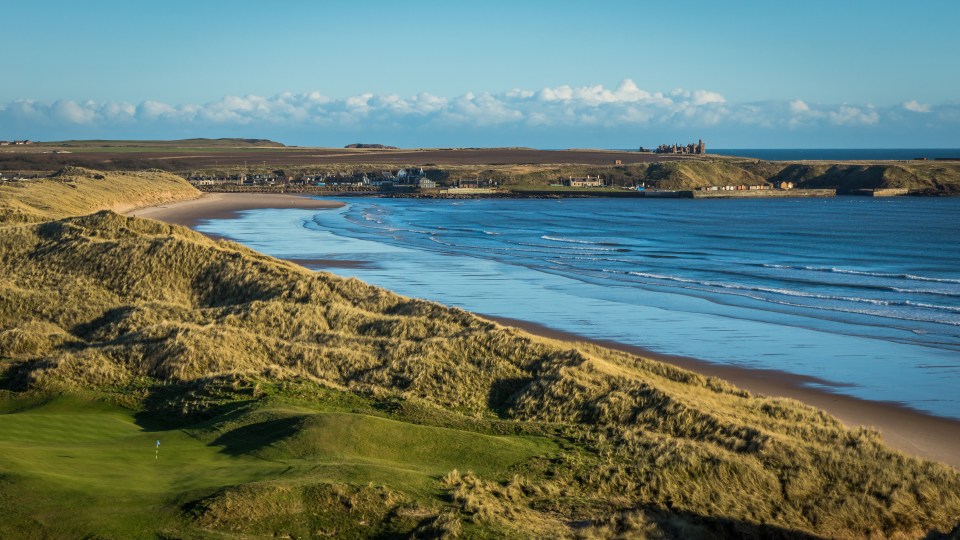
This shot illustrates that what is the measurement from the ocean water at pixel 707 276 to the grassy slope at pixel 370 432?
7.77m

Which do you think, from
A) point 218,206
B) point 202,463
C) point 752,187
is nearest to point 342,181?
point 752,187

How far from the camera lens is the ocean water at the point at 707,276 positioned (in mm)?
30016

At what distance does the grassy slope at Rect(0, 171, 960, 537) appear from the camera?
12.8 meters

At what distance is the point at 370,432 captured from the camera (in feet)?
52.5

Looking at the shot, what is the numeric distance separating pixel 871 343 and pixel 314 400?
19496 mm

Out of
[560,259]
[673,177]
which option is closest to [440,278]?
[560,259]

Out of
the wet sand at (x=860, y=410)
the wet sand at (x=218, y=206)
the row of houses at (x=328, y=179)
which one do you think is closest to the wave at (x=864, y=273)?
the wet sand at (x=860, y=410)

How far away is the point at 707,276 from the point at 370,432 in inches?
1453

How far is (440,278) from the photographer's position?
47156mm

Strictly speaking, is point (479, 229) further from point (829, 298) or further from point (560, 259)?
point (829, 298)

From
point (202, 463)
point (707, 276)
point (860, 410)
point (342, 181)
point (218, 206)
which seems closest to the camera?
point (202, 463)

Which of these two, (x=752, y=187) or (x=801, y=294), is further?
(x=752, y=187)

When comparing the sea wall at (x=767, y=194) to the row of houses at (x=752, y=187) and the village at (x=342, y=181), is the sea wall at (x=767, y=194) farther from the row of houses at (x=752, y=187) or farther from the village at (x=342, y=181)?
the village at (x=342, y=181)

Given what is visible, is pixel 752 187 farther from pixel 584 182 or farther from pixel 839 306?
pixel 839 306
